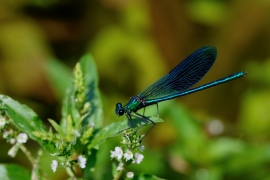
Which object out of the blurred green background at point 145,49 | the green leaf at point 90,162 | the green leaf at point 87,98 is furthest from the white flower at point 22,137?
the blurred green background at point 145,49

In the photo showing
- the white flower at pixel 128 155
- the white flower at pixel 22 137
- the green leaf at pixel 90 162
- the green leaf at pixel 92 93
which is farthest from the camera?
the green leaf at pixel 92 93

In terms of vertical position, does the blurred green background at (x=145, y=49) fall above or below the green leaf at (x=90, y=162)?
above

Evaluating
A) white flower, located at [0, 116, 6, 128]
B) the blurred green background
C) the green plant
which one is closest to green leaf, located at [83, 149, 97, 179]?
the green plant

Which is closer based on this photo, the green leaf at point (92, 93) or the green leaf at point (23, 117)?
the green leaf at point (23, 117)

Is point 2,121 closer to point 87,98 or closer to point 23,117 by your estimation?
point 23,117

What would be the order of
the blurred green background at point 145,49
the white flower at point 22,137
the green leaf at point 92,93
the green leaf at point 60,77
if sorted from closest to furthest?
the white flower at point 22,137
the green leaf at point 92,93
the green leaf at point 60,77
the blurred green background at point 145,49

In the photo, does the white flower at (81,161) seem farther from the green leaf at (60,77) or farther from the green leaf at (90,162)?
the green leaf at (60,77)

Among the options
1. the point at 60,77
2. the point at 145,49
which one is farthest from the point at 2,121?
the point at 145,49

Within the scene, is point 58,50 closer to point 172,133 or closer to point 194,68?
point 172,133
